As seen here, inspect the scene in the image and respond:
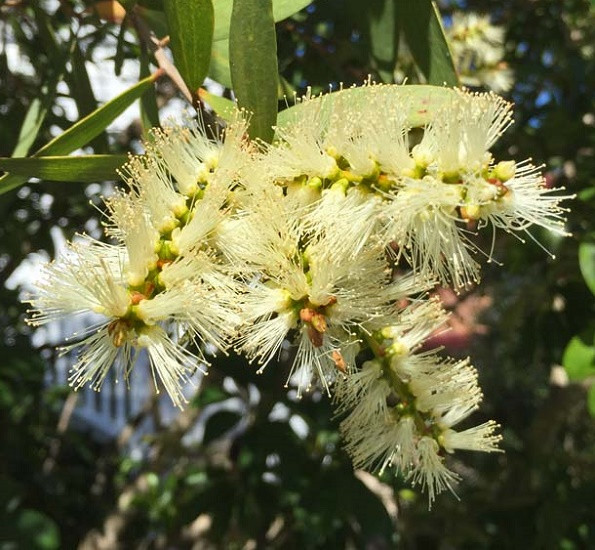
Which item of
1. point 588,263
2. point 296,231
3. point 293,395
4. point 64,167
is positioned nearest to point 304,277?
point 296,231

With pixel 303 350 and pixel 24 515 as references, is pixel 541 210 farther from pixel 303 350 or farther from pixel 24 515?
pixel 24 515

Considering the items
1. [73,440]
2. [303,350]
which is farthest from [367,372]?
[73,440]

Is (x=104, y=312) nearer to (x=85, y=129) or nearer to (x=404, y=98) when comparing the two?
(x=85, y=129)

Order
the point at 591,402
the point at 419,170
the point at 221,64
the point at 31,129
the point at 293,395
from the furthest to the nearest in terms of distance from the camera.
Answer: the point at 293,395 → the point at 591,402 → the point at 31,129 → the point at 221,64 → the point at 419,170

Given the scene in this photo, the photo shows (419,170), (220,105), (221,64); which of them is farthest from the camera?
(221,64)

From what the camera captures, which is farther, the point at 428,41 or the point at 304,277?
the point at 428,41

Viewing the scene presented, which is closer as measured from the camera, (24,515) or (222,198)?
(222,198)
